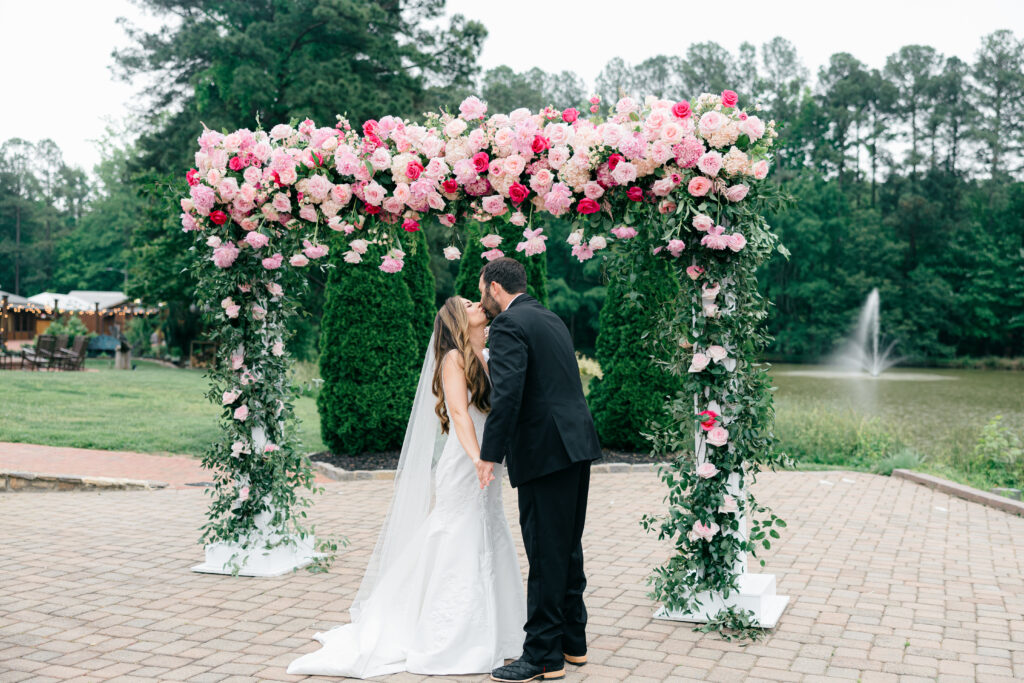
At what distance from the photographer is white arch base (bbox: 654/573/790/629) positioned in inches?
204

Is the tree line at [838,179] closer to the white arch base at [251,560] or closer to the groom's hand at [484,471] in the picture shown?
the white arch base at [251,560]

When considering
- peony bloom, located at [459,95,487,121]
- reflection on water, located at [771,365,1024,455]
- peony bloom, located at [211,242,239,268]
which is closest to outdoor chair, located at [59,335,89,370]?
reflection on water, located at [771,365,1024,455]

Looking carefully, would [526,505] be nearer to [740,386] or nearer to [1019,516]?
[740,386]

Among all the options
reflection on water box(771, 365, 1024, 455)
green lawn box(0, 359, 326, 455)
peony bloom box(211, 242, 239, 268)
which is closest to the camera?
peony bloom box(211, 242, 239, 268)

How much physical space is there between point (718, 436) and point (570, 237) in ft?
5.01

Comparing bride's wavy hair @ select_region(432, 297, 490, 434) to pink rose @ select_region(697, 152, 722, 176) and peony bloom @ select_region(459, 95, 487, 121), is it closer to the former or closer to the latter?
peony bloom @ select_region(459, 95, 487, 121)

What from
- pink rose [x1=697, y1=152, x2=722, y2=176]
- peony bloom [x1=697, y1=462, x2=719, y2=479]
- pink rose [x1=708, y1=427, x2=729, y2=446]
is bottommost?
peony bloom [x1=697, y1=462, x2=719, y2=479]

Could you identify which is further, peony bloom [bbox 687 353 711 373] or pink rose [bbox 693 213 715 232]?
peony bloom [bbox 687 353 711 373]

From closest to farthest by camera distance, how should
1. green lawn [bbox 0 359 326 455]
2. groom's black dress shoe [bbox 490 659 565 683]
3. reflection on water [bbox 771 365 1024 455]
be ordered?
groom's black dress shoe [bbox 490 659 565 683] < green lawn [bbox 0 359 326 455] < reflection on water [bbox 771 365 1024 455]

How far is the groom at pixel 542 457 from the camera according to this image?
Result: 4.35 metres

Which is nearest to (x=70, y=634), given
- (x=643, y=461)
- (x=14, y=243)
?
(x=643, y=461)

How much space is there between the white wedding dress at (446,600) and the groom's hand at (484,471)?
304mm

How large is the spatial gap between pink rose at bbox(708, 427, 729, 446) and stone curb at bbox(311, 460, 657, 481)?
5064 millimetres

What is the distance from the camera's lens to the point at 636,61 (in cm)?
6047
